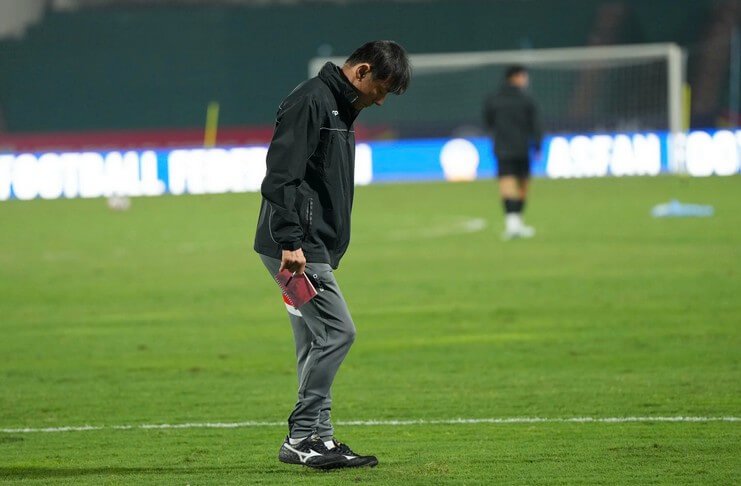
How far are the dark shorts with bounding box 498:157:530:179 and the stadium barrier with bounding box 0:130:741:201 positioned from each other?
10.9 metres

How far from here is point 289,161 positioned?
5.91 meters

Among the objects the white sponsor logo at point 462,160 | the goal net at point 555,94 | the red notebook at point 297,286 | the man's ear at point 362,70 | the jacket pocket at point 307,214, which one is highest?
the goal net at point 555,94

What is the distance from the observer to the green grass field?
21.7 feet

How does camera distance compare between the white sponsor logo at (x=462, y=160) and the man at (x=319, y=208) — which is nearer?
the man at (x=319, y=208)

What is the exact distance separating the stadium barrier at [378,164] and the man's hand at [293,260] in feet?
81.4

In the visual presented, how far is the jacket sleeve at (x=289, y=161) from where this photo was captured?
19.4 ft

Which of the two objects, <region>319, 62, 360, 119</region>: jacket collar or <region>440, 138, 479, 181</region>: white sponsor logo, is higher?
<region>440, 138, 479, 181</region>: white sponsor logo

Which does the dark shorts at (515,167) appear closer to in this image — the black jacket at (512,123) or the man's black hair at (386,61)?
the black jacket at (512,123)

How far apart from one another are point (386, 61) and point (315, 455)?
5.78 ft

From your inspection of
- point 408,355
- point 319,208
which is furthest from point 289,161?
point 408,355

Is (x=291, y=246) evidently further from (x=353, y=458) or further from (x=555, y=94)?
(x=555, y=94)

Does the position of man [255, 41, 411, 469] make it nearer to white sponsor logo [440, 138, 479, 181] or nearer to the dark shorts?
the dark shorts

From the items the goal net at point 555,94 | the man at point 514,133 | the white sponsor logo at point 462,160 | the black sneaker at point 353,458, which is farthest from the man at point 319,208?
the goal net at point 555,94

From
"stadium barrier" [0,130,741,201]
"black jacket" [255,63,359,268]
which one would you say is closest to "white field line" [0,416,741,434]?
"black jacket" [255,63,359,268]
